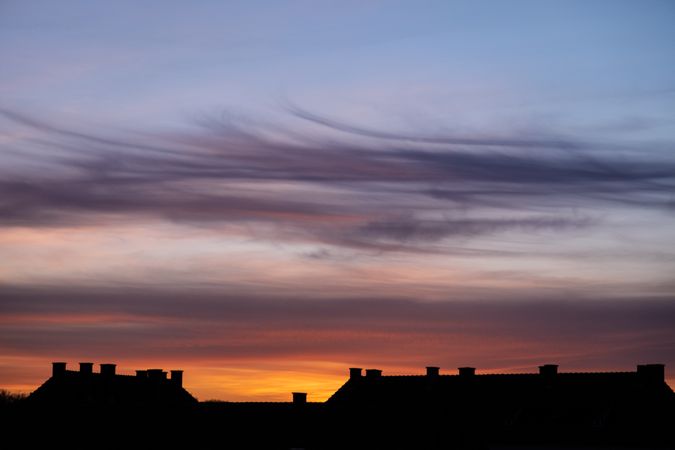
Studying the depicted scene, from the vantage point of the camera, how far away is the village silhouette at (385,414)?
246 feet

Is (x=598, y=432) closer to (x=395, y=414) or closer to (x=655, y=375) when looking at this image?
(x=655, y=375)

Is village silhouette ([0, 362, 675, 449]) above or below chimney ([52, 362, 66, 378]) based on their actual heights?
below

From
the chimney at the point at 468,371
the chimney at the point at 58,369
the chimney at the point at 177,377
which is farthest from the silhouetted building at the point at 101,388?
the chimney at the point at 468,371

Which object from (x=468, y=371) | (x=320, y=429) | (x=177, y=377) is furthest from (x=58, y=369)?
(x=468, y=371)

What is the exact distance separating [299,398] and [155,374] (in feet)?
44.1

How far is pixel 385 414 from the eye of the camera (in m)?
87.2

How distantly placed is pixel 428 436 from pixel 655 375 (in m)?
17.8

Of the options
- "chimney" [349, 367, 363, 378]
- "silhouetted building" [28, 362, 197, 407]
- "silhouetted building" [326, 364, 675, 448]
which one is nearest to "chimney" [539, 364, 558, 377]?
"silhouetted building" [326, 364, 675, 448]

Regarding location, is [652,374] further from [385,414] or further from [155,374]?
[155,374]

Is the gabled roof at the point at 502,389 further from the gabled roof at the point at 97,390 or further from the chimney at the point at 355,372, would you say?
the gabled roof at the point at 97,390

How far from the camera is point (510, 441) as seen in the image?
7712 centimetres

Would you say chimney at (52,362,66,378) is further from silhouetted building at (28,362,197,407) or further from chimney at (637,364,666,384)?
chimney at (637,364,666,384)

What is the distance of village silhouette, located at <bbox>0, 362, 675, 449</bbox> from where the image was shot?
75125mm

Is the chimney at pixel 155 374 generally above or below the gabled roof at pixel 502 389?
above
